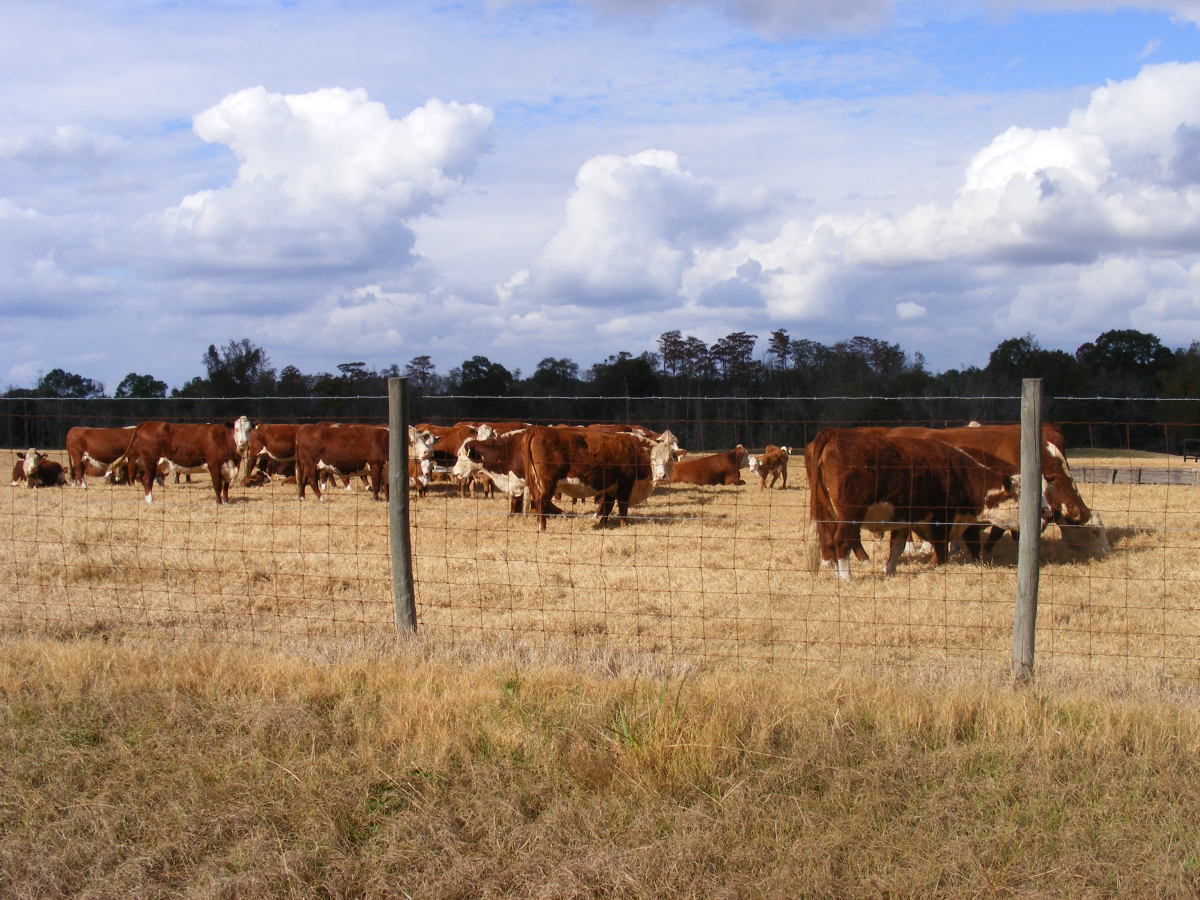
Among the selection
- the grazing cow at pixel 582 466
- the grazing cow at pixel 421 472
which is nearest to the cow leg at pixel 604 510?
the grazing cow at pixel 582 466

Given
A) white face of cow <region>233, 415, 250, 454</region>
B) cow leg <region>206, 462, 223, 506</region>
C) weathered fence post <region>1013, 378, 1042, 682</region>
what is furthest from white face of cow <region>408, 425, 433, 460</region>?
weathered fence post <region>1013, 378, 1042, 682</region>

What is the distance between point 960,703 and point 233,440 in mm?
17530

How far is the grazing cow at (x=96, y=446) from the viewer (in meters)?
24.5

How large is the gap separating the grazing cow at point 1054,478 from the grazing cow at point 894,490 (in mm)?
693

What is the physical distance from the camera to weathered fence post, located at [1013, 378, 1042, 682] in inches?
228

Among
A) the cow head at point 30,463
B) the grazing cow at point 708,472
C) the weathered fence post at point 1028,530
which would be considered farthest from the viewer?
the cow head at point 30,463

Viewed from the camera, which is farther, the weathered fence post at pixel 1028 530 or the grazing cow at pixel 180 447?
the grazing cow at pixel 180 447

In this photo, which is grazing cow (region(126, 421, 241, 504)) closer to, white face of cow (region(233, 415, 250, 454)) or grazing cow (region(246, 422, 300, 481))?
white face of cow (region(233, 415, 250, 454))

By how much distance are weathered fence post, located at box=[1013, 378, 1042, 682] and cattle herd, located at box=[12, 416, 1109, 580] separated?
1.36m

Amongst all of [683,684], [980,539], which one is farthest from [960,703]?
[980,539]

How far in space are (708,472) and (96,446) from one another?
14.6 metres

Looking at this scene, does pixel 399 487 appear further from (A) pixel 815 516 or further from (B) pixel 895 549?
(B) pixel 895 549

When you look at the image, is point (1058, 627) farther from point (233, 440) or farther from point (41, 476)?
point (41, 476)

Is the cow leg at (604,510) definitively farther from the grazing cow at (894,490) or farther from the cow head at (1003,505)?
→ the cow head at (1003,505)
